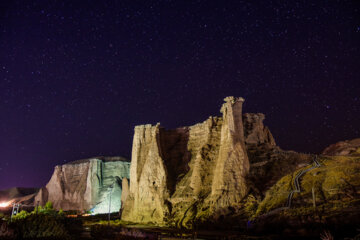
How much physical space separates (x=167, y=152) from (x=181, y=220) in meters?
13.4

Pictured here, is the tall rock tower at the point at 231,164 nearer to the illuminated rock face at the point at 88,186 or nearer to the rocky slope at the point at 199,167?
the rocky slope at the point at 199,167

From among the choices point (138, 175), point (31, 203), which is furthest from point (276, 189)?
point (31, 203)

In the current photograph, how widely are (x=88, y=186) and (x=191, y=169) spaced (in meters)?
38.1

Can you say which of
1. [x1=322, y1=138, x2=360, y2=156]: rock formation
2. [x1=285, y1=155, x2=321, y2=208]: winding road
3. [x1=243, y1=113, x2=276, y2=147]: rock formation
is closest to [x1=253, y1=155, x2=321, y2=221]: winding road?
[x1=285, y1=155, x2=321, y2=208]: winding road

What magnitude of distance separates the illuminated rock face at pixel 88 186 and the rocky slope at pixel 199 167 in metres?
27.0

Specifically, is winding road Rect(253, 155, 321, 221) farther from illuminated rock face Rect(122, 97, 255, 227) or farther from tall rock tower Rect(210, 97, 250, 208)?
tall rock tower Rect(210, 97, 250, 208)

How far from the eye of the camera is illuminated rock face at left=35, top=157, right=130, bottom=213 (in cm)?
6725

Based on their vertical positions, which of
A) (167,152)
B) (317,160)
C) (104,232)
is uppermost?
(167,152)

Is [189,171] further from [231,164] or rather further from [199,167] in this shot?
[231,164]

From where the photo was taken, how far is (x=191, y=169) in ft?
131

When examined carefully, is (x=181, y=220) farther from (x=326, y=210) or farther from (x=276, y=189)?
(x=326, y=210)

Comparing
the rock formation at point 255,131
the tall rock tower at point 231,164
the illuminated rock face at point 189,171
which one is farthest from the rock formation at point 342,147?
the tall rock tower at point 231,164

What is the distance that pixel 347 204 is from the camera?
74.4ft

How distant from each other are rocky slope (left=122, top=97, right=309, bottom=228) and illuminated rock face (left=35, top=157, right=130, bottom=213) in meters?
27.0
